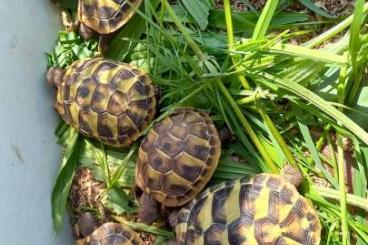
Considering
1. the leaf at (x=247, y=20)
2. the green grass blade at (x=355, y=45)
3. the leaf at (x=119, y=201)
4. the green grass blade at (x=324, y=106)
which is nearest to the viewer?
the green grass blade at (x=355, y=45)

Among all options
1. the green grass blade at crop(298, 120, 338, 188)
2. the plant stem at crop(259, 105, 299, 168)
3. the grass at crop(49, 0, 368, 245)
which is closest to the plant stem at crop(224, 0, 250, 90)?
the grass at crop(49, 0, 368, 245)

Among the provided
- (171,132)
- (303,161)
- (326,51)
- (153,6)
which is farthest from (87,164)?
(326,51)

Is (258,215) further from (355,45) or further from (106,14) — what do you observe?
(106,14)

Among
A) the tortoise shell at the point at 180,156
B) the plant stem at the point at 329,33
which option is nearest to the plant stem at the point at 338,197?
the tortoise shell at the point at 180,156

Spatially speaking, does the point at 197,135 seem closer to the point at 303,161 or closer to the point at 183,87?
the point at 183,87

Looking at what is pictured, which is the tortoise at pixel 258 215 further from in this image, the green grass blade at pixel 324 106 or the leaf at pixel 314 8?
the leaf at pixel 314 8

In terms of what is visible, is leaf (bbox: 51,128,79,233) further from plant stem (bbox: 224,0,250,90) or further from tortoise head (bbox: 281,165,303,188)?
tortoise head (bbox: 281,165,303,188)

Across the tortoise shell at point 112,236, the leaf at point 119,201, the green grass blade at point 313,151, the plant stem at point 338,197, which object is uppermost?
the green grass blade at point 313,151
